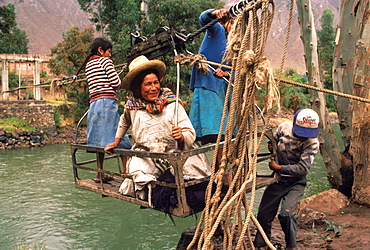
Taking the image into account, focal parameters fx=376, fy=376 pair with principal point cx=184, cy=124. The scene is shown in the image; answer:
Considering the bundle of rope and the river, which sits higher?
the bundle of rope

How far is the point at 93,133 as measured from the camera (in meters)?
4.37

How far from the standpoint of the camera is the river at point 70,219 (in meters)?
6.49

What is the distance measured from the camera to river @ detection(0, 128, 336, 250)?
6.49 meters

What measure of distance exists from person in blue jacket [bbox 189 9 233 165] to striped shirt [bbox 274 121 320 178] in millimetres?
627

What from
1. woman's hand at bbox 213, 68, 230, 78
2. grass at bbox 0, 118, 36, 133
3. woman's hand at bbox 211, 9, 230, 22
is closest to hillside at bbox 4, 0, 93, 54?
grass at bbox 0, 118, 36, 133

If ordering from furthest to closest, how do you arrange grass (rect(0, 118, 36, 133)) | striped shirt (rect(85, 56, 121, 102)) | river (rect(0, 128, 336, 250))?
grass (rect(0, 118, 36, 133))
river (rect(0, 128, 336, 250))
striped shirt (rect(85, 56, 121, 102))

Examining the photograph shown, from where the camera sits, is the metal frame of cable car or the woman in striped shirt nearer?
the metal frame of cable car

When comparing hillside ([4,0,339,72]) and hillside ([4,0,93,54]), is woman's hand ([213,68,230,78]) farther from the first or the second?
hillside ([4,0,93,54])

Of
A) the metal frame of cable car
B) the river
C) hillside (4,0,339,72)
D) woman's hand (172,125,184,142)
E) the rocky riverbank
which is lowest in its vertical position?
the river

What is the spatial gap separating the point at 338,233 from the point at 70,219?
17.7ft

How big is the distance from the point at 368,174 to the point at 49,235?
17.7 feet

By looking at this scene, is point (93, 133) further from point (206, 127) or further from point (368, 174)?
point (368, 174)

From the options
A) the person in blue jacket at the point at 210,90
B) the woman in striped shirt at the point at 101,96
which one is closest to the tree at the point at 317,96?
the person in blue jacket at the point at 210,90

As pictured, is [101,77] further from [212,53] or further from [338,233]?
[338,233]
